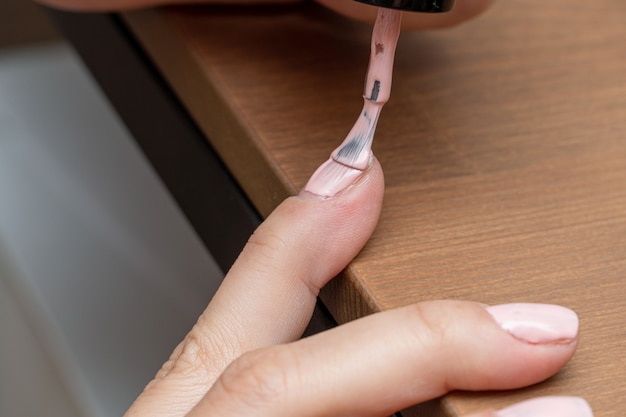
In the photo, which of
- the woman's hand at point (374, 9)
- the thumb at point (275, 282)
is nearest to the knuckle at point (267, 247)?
the thumb at point (275, 282)

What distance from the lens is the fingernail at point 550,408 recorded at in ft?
0.79

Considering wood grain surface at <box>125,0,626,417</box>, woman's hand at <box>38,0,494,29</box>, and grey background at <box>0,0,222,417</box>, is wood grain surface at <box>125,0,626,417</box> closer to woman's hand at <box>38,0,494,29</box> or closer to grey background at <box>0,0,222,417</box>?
woman's hand at <box>38,0,494,29</box>

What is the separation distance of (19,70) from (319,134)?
0.46 metres

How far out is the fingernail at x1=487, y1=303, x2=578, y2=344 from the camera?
0.26m

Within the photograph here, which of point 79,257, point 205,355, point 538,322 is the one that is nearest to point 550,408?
point 538,322

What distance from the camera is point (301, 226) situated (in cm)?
30

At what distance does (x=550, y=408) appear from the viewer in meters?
0.24

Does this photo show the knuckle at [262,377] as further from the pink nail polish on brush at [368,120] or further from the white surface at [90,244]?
the white surface at [90,244]

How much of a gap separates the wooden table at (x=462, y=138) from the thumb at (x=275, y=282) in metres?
0.01

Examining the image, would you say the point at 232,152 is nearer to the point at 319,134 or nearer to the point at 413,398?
the point at 319,134

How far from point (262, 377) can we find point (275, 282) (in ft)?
0.16

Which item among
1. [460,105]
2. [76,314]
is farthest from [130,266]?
[460,105]

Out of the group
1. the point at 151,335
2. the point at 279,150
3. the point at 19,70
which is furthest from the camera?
the point at 19,70

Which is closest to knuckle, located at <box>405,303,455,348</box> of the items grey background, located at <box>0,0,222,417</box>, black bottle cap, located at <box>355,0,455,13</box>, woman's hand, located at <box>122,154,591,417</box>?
woman's hand, located at <box>122,154,591,417</box>
